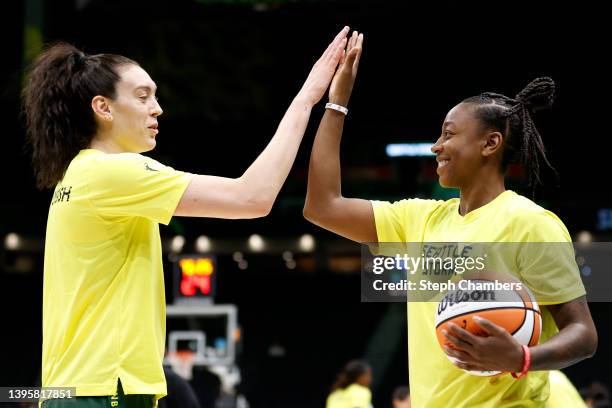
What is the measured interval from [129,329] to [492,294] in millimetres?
1026

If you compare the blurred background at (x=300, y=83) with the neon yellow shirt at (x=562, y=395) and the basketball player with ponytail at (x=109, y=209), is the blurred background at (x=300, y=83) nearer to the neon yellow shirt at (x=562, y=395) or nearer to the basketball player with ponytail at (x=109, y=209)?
the neon yellow shirt at (x=562, y=395)

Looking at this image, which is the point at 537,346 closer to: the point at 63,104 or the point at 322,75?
the point at 322,75

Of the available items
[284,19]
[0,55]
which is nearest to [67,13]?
[0,55]

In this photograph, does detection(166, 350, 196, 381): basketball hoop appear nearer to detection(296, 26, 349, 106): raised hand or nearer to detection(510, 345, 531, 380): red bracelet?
detection(296, 26, 349, 106): raised hand

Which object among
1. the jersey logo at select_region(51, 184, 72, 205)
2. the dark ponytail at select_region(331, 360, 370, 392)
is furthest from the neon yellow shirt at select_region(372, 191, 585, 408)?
the dark ponytail at select_region(331, 360, 370, 392)

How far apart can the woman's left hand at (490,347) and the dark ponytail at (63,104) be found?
1290mm

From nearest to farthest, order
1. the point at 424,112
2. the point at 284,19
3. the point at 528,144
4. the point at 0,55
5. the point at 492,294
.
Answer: the point at 492,294 → the point at 528,144 → the point at 0,55 → the point at 284,19 → the point at 424,112

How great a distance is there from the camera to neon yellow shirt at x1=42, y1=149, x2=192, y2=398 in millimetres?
2568

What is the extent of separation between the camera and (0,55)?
11.3m

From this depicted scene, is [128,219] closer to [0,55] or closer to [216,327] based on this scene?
[0,55]

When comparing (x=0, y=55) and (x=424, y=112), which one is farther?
(x=424, y=112)

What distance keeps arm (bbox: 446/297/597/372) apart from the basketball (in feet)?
0.17

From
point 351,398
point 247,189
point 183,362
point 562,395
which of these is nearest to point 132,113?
point 247,189

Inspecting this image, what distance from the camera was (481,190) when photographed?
2.93 metres
